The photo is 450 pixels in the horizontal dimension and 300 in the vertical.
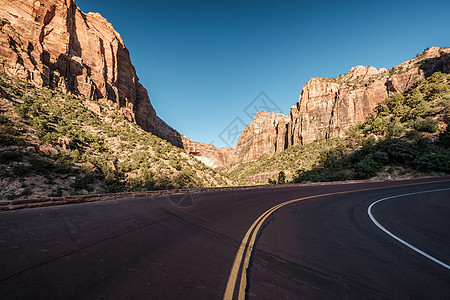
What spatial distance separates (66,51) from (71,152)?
1223 inches

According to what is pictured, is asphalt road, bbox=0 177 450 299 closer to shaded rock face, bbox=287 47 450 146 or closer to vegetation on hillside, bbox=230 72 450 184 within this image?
vegetation on hillside, bbox=230 72 450 184

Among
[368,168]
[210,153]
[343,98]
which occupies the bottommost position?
[368,168]

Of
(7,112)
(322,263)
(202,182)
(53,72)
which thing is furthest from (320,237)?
(53,72)

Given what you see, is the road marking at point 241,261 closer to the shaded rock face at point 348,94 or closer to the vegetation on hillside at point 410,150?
the vegetation on hillside at point 410,150

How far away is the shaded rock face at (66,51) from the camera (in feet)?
94.8

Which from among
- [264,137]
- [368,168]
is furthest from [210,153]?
[368,168]

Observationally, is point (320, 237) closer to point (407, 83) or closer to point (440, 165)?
point (440, 165)

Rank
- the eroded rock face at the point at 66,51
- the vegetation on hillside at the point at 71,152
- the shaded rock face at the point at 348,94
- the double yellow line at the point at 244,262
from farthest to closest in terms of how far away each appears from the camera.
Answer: the shaded rock face at the point at 348,94, the eroded rock face at the point at 66,51, the vegetation on hillside at the point at 71,152, the double yellow line at the point at 244,262

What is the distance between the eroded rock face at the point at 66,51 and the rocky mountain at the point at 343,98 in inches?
3370

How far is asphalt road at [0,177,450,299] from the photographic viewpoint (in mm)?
2822

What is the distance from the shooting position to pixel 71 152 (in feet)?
69.9

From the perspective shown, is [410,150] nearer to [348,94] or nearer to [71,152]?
[71,152]

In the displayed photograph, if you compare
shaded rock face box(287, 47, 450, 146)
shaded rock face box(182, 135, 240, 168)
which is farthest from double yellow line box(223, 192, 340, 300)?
shaded rock face box(182, 135, 240, 168)

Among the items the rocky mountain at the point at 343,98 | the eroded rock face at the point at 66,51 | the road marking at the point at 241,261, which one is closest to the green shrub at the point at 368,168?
the road marking at the point at 241,261
